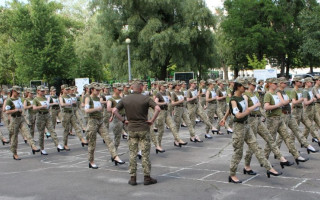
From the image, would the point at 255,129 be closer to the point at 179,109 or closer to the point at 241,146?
the point at 241,146

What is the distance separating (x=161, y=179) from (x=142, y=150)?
80 centimetres

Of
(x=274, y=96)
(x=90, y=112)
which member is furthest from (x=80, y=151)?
(x=274, y=96)

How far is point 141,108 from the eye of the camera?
7.95 metres

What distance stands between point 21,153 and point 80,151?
6.11ft

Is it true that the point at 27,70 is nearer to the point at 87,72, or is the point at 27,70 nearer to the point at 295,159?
the point at 87,72

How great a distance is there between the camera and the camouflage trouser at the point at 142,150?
26.0ft

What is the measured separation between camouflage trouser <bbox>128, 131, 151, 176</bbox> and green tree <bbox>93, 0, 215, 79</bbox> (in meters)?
27.0

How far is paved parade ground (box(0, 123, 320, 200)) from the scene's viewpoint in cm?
715

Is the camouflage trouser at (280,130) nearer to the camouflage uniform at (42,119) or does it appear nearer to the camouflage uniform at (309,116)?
the camouflage uniform at (309,116)

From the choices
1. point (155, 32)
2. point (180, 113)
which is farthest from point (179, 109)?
point (155, 32)

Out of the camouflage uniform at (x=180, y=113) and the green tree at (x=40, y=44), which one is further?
the green tree at (x=40, y=44)

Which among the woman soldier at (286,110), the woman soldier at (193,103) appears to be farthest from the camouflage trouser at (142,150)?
the woman soldier at (193,103)

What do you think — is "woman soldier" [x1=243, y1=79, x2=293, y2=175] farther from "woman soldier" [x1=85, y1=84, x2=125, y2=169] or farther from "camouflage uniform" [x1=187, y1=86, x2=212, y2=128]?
"camouflage uniform" [x1=187, y1=86, x2=212, y2=128]

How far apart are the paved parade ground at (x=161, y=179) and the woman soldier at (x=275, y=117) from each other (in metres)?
0.39
